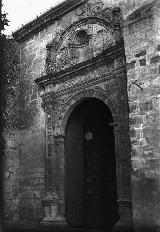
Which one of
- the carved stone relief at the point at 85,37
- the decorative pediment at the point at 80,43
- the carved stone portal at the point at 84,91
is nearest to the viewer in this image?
the carved stone portal at the point at 84,91

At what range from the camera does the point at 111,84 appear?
297 inches

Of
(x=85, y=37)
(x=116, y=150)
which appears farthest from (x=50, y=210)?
(x=85, y=37)

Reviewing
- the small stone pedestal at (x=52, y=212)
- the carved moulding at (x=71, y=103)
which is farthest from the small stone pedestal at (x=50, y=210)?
the carved moulding at (x=71, y=103)

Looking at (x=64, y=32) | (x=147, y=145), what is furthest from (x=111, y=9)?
(x=147, y=145)

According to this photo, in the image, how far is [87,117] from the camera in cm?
912

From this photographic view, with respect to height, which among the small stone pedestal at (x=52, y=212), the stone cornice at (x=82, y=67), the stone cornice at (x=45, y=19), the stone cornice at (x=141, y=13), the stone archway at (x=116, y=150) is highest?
the stone cornice at (x=45, y=19)

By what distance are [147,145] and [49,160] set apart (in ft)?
10.2

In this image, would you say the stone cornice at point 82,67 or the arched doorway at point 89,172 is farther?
the arched doorway at point 89,172

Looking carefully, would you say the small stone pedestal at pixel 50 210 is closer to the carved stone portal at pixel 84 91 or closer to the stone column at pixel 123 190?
the carved stone portal at pixel 84 91

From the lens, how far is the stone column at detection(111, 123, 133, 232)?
6633mm

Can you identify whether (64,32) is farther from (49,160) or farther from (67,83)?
(49,160)

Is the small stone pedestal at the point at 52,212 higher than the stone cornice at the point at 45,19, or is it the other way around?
the stone cornice at the point at 45,19

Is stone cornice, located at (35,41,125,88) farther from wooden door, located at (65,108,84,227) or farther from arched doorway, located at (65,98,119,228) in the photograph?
wooden door, located at (65,108,84,227)

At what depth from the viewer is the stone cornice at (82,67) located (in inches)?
292
